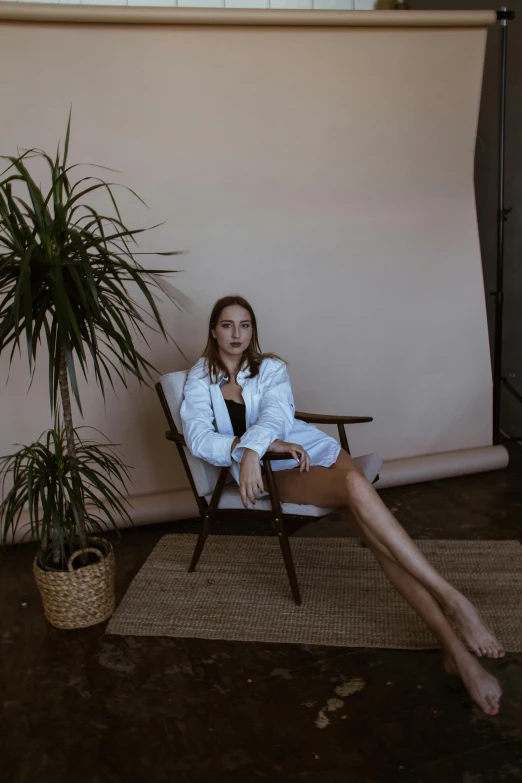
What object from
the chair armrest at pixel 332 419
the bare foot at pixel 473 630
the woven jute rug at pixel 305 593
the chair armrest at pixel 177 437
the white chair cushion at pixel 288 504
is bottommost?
the woven jute rug at pixel 305 593

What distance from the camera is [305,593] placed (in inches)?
109

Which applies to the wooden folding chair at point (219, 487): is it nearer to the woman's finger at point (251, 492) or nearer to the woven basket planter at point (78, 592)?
the woman's finger at point (251, 492)

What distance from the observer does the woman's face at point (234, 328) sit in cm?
280

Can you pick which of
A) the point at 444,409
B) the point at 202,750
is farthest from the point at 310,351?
the point at 202,750

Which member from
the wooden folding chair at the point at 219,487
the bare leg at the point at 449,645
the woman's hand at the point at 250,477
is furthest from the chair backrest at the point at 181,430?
the bare leg at the point at 449,645

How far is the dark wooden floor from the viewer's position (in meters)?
1.88

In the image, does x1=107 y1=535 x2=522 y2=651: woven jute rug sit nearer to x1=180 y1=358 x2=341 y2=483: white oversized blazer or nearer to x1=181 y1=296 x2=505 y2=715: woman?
x1=181 y1=296 x2=505 y2=715: woman

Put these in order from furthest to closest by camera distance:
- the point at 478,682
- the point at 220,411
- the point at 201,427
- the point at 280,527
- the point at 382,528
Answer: the point at 220,411 < the point at 201,427 < the point at 280,527 < the point at 382,528 < the point at 478,682

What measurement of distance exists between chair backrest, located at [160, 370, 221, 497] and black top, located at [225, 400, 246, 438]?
0.19 meters

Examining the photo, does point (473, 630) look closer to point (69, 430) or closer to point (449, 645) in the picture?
point (449, 645)

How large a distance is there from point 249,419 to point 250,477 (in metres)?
0.39

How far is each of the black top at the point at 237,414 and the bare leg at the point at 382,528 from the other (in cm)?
28

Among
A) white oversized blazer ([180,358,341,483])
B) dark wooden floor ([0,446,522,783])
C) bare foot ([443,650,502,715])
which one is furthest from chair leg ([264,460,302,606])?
bare foot ([443,650,502,715])

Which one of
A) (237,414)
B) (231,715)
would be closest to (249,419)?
(237,414)
